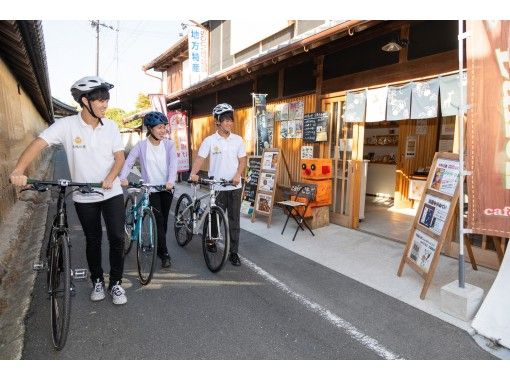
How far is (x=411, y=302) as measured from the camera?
374 centimetres

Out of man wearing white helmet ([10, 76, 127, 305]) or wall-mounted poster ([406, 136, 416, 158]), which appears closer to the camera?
man wearing white helmet ([10, 76, 127, 305])

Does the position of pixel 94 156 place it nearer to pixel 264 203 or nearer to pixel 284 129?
pixel 264 203

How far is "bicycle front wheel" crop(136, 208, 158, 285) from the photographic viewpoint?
411 centimetres

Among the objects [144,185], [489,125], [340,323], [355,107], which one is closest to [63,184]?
[144,185]

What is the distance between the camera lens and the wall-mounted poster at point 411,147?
30.4 ft

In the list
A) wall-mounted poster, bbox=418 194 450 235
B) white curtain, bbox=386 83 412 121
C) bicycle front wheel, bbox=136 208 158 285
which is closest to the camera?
wall-mounted poster, bbox=418 194 450 235

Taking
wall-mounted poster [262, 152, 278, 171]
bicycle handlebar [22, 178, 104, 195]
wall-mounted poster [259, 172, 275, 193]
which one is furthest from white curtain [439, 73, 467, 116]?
bicycle handlebar [22, 178, 104, 195]

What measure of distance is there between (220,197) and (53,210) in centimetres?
592

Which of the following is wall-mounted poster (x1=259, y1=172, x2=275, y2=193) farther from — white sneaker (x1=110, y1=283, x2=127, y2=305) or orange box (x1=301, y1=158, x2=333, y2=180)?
white sneaker (x1=110, y1=283, x2=127, y2=305)

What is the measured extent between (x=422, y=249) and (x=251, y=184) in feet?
14.9

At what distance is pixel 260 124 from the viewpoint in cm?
848

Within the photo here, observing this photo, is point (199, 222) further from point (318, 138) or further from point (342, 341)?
point (318, 138)

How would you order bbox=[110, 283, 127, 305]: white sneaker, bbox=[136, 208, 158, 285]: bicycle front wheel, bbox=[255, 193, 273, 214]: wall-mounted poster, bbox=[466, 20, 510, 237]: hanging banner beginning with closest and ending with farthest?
bbox=[466, 20, 510, 237]: hanging banner < bbox=[110, 283, 127, 305]: white sneaker < bbox=[136, 208, 158, 285]: bicycle front wheel < bbox=[255, 193, 273, 214]: wall-mounted poster

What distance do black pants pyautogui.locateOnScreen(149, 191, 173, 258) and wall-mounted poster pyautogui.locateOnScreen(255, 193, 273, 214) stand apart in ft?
9.60
